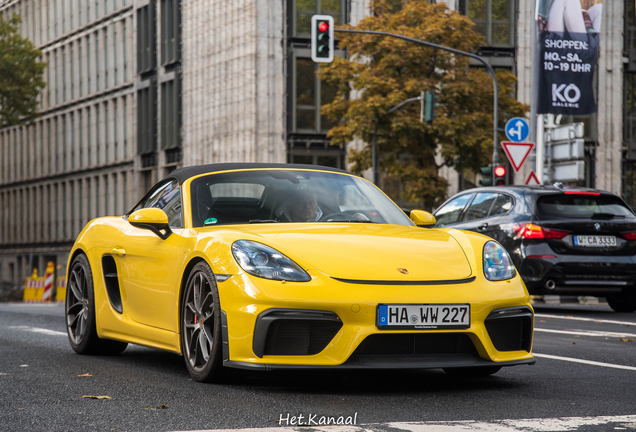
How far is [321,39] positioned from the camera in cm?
2278

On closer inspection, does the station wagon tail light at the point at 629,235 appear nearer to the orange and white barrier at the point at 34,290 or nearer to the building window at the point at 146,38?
the orange and white barrier at the point at 34,290

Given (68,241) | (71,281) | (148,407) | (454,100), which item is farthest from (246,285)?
(68,241)

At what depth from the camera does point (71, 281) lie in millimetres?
7707

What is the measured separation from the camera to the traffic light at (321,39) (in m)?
22.7

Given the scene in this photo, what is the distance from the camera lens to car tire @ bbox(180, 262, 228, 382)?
210 inches

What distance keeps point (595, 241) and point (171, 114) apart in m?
36.9

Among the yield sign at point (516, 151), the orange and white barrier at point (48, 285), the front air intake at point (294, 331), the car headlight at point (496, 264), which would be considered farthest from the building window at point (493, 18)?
the front air intake at point (294, 331)

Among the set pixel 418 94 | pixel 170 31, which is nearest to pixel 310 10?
pixel 170 31

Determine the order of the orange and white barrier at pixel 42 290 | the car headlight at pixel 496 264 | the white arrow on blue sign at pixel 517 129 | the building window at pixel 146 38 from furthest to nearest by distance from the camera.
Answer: the building window at pixel 146 38, the orange and white barrier at pixel 42 290, the white arrow on blue sign at pixel 517 129, the car headlight at pixel 496 264

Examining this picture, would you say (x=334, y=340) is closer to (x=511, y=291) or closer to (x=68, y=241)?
(x=511, y=291)

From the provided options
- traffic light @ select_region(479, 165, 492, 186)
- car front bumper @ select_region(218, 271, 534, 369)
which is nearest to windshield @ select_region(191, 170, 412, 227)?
car front bumper @ select_region(218, 271, 534, 369)

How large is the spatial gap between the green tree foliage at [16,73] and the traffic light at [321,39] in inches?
1176

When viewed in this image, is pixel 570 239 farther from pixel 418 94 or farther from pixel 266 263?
pixel 418 94

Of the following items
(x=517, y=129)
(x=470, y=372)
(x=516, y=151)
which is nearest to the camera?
(x=470, y=372)
